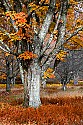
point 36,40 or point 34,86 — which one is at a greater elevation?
point 36,40

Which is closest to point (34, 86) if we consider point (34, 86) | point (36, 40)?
point (34, 86)

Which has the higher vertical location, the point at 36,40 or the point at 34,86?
the point at 36,40

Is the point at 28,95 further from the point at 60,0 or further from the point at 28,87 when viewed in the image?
the point at 60,0

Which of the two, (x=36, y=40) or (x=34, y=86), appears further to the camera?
(x=34, y=86)

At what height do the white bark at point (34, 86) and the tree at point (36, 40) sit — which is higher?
the tree at point (36, 40)

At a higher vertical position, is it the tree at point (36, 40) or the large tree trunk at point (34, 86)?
the tree at point (36, 40)

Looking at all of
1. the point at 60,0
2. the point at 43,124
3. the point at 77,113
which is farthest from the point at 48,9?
the point at 43,124

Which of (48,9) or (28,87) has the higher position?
(48,9)

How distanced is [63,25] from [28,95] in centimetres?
A: 327

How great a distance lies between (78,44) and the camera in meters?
13.5

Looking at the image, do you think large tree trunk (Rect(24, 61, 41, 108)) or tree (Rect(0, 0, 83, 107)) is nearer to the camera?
tree (Rect(0, 0, 83, 107))

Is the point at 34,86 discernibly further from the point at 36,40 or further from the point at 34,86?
the point at 36,40

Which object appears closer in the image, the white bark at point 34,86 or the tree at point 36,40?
the tree at point 36,40

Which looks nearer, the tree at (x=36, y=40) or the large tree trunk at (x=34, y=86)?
the tree at (x=36, y=40)
